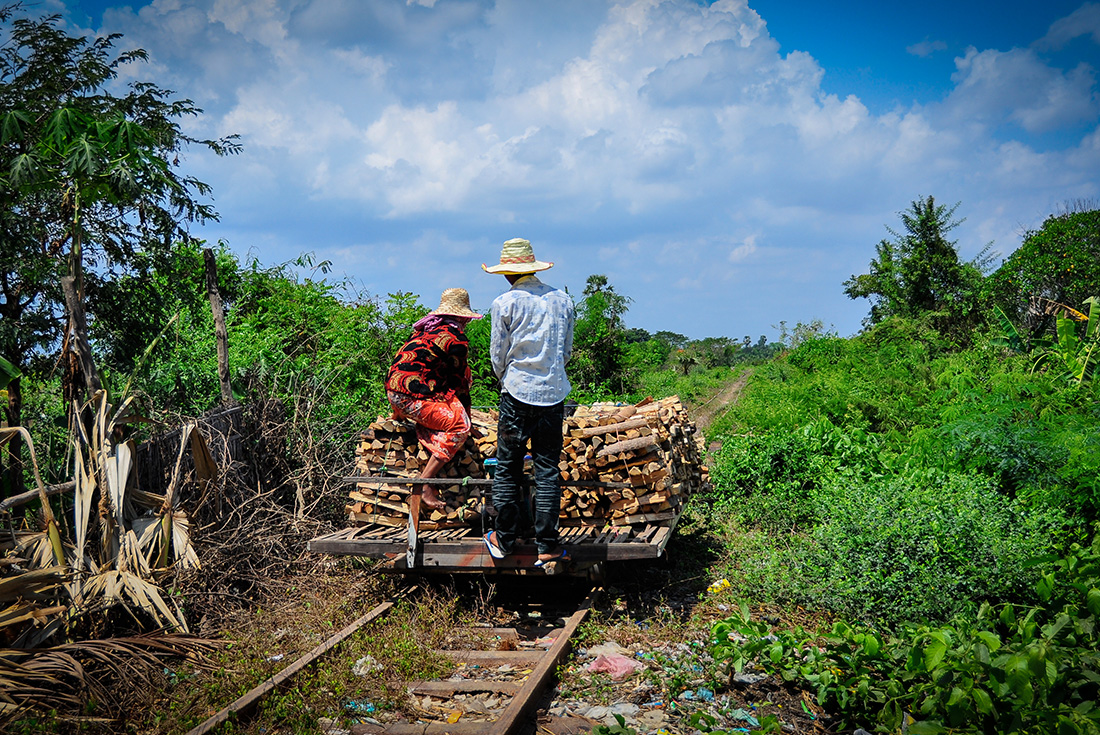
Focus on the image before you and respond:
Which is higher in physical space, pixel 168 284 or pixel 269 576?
pixel 168 284

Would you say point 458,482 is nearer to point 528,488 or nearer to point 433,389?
Answer: point 528,488

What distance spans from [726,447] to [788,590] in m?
4.76

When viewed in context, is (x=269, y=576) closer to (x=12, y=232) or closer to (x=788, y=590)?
(x=788, y=590)

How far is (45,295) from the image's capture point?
9344mm

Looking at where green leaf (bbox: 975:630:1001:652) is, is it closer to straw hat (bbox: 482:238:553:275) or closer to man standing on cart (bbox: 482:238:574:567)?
man standing on cart (bbox: 482:238:574:567)

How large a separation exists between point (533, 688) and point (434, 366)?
290 centimetres

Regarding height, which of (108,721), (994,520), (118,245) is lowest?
(108,721)

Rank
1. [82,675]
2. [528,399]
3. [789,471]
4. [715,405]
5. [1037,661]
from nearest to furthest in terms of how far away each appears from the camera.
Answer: [1037,661] < [82,675] < [528,399] < [789,471] < [715,405]

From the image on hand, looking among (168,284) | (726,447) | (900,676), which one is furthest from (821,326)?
(900,676)

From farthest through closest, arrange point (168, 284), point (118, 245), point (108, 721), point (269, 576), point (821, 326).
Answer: point (821, 326)
point (168, 284)
point (118, 245)
point (269, 576)
point (108, 721)

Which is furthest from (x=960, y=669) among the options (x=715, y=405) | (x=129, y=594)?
(x=715, y=405)

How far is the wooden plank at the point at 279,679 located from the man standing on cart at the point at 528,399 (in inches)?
44.7

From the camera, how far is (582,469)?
632 centimetres

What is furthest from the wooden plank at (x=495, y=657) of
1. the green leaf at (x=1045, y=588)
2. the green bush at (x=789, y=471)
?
the green bush at (x=789, y=471)
